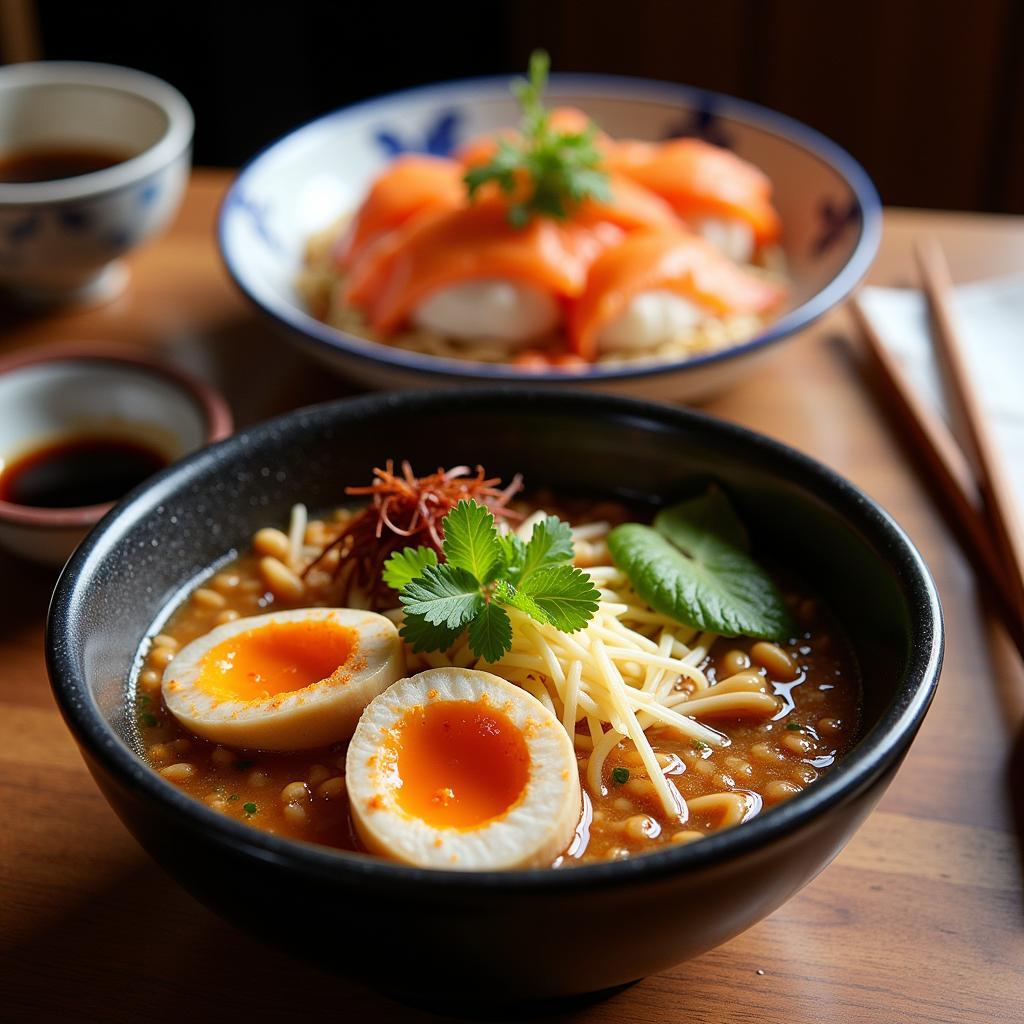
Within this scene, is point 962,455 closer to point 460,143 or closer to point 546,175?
point 546,175

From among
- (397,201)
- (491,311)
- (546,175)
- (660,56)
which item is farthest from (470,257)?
(660,56)

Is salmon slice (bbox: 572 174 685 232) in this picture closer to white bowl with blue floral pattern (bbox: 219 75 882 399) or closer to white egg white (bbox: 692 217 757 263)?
white egg white (bbox: 692 217 757 263)

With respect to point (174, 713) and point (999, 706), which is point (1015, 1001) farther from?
point (174, 713)

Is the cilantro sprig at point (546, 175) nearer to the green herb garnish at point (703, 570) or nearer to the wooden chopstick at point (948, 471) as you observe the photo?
the wooden chopstick at point (948, 471)

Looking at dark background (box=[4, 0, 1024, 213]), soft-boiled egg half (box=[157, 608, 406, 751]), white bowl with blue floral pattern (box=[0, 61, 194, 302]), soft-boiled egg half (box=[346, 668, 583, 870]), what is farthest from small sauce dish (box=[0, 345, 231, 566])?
dark background (box=[4, 0, 1024, 213])

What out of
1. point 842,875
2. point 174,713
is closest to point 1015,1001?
point 842,875

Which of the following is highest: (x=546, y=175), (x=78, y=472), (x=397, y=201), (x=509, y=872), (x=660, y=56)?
(x=509, y=872)
